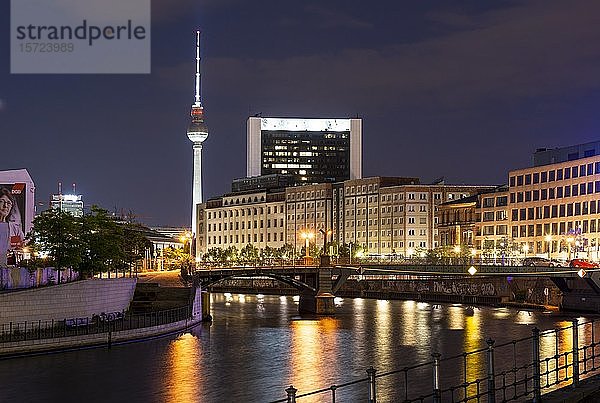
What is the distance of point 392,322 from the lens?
325 feet

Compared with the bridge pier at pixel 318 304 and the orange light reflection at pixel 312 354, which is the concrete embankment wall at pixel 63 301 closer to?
the orange light reflection at pixel 312 354

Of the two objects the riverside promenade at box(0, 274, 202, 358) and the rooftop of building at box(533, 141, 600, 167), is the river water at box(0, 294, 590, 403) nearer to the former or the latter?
the riverside promenade at box(0, 274, 202, 358)

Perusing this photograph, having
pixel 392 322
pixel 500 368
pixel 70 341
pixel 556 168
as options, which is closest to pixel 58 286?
pixel 70 341

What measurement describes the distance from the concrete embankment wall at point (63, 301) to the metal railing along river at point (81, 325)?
400 millimetres

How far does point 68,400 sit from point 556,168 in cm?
11222

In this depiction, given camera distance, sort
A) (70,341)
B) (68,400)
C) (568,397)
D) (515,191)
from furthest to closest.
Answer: (515,191) → (70,341) → (68,400) → (568,397)

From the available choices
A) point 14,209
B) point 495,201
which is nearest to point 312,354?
point 14,209

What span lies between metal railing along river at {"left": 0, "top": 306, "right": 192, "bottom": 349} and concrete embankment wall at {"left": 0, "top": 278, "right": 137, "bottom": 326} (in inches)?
15.8

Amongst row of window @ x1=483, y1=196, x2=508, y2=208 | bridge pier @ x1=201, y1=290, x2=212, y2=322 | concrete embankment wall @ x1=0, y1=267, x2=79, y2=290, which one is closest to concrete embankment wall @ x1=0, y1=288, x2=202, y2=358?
concrete embankment wall @ x1=0, y1=267, x2=79, y2=290

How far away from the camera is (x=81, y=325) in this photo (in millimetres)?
71750

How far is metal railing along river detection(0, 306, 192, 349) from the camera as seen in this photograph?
210 ft

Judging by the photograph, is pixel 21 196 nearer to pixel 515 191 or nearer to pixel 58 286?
pixel 58 286

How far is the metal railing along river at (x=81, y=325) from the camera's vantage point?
63.9m

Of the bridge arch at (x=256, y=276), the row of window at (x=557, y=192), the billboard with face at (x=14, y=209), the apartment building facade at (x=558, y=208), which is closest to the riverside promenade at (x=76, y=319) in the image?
the bridge arch at (x=256, y=276)
